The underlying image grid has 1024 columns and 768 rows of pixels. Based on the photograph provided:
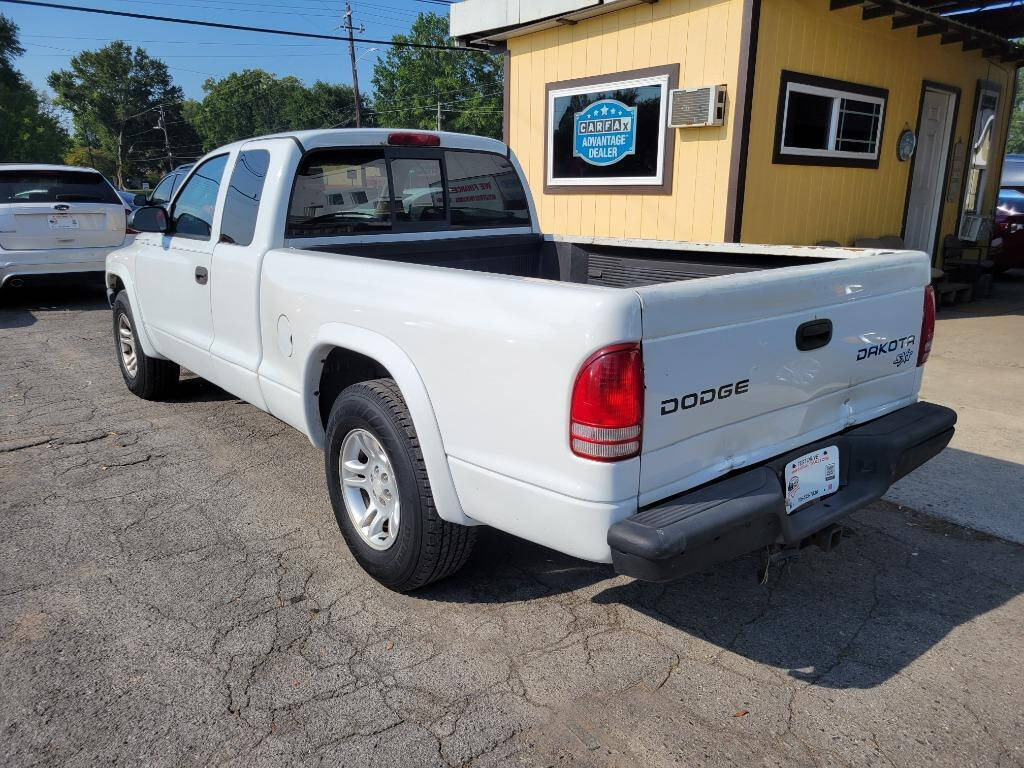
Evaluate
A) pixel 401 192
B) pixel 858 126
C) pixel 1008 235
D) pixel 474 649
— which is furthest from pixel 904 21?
pixel 474 649

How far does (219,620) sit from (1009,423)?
17.0 feet

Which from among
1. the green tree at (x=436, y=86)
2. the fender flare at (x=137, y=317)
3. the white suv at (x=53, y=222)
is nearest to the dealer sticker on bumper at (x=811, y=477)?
the fender flare at (x=137, y=317)

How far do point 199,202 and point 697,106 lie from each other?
5.16 m

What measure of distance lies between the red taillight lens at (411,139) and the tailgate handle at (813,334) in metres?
2.46

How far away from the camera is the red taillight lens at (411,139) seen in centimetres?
408

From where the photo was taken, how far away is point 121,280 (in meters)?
5.63

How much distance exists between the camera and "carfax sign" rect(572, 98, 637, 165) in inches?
331

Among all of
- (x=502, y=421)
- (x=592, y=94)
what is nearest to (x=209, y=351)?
(x=502, y=421)

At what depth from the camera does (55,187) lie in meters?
9.37

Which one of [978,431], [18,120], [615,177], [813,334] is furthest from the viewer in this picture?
[18,120]

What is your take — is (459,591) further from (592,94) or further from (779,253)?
(592,94)

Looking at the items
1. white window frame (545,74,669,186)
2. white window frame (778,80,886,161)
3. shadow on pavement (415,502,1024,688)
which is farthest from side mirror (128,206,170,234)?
white window frame (778,80,886,161)

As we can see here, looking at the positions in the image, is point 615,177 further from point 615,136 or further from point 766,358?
point 766,358

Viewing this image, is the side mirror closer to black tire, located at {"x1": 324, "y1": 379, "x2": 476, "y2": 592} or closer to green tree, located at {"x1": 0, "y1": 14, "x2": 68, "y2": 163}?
black tire, located at {"x1": 324, "y1": 379, "x2": 476, "y2": 592}
